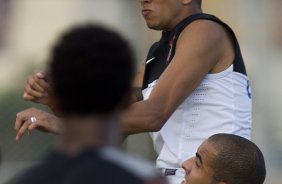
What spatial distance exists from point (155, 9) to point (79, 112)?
6.85 feet

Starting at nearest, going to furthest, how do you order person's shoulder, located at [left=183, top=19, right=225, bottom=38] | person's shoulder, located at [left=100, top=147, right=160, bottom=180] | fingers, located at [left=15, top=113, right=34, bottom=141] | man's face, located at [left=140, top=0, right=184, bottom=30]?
person's shoulder, located at [left=100, top=147, right=160, bottom=180]
fingers, located at [left=15, top=113, right=34, bottom=141]
person's shoulder, located at [left=183, top=19, right=225, bottom=38]
man's face, located at [left=140, top=0, right=184, bottom=30]

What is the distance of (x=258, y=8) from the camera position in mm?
6539

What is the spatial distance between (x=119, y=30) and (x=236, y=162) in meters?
2.44

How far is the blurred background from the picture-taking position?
6.34m

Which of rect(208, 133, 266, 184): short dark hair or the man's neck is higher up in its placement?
the man's neck

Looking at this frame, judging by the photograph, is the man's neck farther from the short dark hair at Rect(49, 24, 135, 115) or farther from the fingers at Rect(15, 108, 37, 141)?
the fingers at Rect(15, 108, 37, 141)

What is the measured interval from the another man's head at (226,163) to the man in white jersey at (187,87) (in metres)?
0.14

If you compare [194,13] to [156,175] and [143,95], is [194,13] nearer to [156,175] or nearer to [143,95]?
[143,95]

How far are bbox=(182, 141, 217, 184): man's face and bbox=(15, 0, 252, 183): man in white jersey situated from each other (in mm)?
121

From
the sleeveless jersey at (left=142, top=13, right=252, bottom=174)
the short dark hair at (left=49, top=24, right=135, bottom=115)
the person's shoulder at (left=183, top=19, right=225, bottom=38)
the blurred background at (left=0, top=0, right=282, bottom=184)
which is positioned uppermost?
the short dark hair at (left=49, top=24, right=135, bottom=115)

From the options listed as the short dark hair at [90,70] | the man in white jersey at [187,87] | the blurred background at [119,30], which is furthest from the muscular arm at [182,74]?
the blurred background at [119,30]

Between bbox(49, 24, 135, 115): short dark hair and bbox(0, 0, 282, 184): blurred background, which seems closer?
bbox(49, 24, 135, 115): short dark hair

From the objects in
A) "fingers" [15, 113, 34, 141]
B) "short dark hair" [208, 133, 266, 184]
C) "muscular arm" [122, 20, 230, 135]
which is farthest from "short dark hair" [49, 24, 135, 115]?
"short dark hair" [208, 133, 266, 184]

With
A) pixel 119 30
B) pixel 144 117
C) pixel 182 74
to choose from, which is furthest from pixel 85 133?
pixel 119 30
